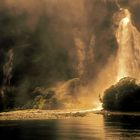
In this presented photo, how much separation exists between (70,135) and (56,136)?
4550 millimetres

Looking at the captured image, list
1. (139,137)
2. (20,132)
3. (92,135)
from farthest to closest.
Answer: (20,132) < (92,135) < (139,137)

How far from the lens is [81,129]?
193m

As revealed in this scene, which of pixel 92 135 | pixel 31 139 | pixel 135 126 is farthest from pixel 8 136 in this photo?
pixel 135 126

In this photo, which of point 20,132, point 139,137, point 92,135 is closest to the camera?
point 139,137

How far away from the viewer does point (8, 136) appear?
17250 centimetres

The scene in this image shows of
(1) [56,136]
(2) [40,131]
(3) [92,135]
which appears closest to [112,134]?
(3) [92,135]

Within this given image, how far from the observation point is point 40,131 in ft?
623

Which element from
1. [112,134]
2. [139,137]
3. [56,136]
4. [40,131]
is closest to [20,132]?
[40,131]

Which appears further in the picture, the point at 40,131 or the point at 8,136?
the point at 40,131

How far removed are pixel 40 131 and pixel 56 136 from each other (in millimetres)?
18795

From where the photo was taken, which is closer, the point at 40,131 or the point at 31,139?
the point at 31,139

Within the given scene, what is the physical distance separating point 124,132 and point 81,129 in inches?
886

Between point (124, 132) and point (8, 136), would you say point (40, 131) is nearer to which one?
point (8, 136)

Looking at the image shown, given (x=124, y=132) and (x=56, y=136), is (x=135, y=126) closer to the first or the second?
(x=124, y=132)
